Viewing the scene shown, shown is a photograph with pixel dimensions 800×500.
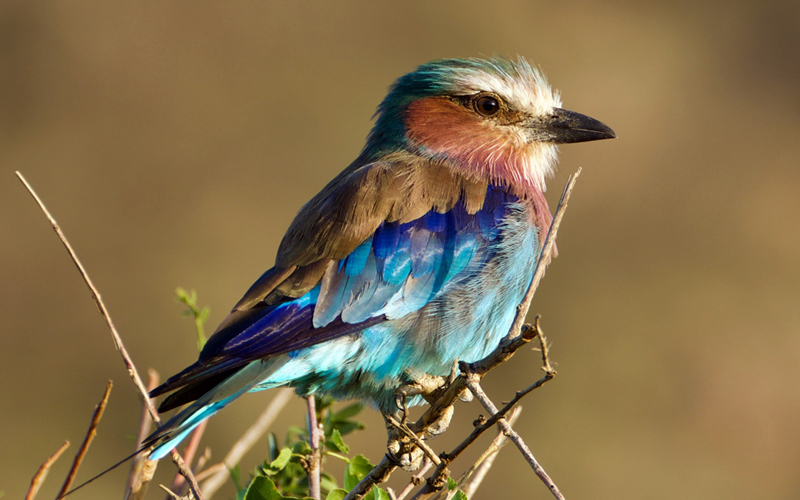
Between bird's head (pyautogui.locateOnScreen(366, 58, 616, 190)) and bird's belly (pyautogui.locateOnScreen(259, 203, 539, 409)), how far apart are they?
0.54 metres

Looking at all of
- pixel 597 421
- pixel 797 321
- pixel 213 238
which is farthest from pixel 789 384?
pixel 213 238

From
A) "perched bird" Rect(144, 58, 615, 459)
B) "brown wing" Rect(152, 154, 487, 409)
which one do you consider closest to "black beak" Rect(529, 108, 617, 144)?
"perched bird" Rect(144, 58, 615, 459)

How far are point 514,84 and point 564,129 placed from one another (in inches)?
11.3

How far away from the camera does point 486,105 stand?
360 centimetres

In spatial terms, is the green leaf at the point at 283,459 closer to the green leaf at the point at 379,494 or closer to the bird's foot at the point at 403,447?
the bird's foot at the point at 403,447

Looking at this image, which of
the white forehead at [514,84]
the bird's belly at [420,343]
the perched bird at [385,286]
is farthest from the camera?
the white forehead at [514,84]

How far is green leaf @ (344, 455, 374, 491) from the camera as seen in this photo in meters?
2.39

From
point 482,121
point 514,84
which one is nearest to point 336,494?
point 482,121

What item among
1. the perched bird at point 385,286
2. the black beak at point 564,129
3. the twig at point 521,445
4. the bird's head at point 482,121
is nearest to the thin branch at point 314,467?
the perched bird at point 385,286

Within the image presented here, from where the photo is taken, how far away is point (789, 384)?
6.73m

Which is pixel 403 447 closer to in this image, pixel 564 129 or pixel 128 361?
pixel 128 361

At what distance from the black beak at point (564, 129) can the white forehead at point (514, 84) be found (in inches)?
2.2

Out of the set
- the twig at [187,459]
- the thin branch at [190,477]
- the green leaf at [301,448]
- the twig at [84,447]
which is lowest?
the green leaf at [301,448]

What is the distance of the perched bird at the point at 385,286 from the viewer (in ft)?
8.61
